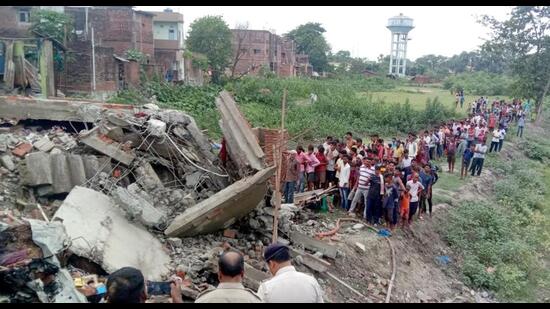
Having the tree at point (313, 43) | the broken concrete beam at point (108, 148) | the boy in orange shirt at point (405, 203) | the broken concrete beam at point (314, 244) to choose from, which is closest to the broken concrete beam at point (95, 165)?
the broken concrete beam at point (108, 148)

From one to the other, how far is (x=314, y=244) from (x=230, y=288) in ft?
18.2

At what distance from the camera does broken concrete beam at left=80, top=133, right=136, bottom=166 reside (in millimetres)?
8617

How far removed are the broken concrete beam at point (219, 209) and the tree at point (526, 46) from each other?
26.2m

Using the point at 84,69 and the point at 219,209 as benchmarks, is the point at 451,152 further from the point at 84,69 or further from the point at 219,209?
the point at 84,69

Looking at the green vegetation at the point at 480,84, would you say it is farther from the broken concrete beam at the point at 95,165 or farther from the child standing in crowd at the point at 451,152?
the broken concrete beam at the point at 95,165

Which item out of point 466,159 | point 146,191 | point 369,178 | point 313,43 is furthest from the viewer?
point 313,43

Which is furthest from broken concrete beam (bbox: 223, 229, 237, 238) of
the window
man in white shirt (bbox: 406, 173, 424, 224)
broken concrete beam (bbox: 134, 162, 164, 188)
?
the window

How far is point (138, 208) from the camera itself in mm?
7488

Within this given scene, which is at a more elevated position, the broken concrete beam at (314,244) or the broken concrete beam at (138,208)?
the broken concrete beam at (138,208)

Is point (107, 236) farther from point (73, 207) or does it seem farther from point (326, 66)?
point (326, 66)

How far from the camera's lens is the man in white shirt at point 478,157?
16312mm

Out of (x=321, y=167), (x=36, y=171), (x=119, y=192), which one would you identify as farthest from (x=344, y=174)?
(x=36, y=171)

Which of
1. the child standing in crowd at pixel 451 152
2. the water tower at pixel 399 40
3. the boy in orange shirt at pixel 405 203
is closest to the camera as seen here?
the boy in orange shirt at pixel 405 203

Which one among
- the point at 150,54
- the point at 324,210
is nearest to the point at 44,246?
the point at 324,210
